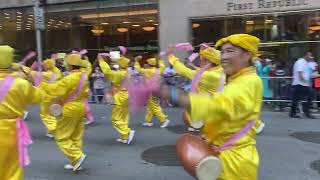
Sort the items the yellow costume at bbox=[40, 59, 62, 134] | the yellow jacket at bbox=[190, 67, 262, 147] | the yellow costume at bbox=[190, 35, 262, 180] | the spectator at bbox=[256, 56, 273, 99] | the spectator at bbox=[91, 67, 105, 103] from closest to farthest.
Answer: the yellow jacket at bbox=[190, 67, 262, 147] < the yellow costume at bbox=[190, 35, 262, 180] < the yellow costume at bbox=[40, 59, 62, 134] < the spectator at bbox=[256, 56, 273, 99] < the spectator at bbox=[91, 67, 105, 103]

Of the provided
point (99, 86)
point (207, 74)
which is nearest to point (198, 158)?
point (207, 74)

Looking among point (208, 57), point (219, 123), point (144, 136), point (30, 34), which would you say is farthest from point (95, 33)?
point (219, 123)

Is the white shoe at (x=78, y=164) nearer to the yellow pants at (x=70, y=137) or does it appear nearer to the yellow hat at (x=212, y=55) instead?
the yellow pants at (x=70, y=137)

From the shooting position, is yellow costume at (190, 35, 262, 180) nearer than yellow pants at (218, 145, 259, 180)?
Yes

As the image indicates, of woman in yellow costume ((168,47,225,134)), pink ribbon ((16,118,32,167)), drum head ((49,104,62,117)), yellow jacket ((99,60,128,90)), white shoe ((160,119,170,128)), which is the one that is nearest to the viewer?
pink ribbon ((16,118,32,167))

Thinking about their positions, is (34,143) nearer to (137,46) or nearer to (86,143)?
(86,143)

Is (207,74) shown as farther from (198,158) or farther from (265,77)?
(265,77)

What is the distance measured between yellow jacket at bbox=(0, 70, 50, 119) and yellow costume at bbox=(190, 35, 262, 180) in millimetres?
2182

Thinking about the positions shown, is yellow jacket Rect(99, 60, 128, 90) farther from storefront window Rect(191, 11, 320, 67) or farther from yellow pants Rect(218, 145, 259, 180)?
storefront window Rect(191, 11, 320, 67)

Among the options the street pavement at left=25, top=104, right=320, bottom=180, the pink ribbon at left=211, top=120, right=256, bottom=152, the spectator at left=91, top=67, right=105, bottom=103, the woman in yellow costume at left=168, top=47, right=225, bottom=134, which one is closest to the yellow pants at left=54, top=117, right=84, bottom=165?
the street pavement at left=25, top=104, right=320, bottom=180

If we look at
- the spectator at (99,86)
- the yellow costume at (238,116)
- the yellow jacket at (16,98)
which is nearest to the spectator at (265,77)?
the spectator at (99,86)

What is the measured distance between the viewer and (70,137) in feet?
25.2

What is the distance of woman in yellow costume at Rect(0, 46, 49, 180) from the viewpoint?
16.3 ft

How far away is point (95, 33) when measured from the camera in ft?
74.0
